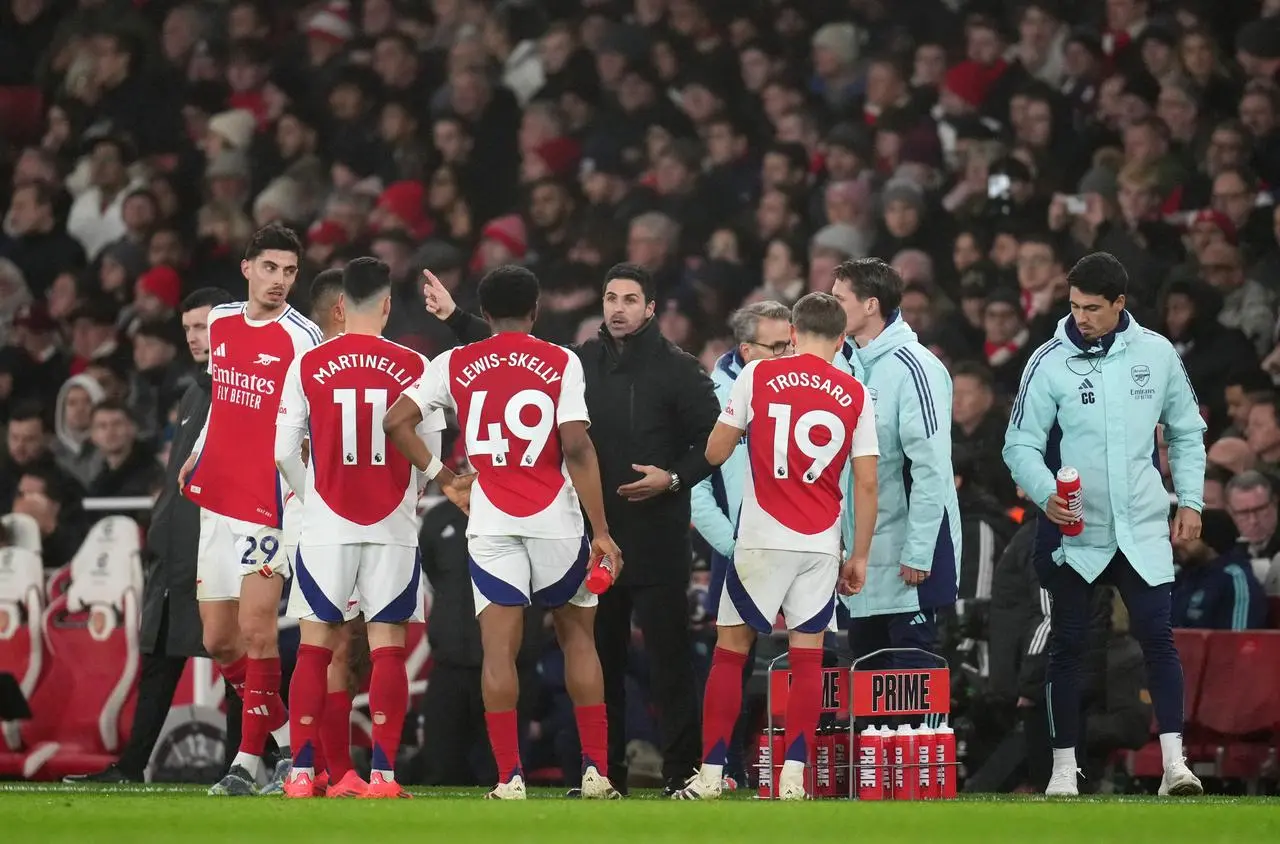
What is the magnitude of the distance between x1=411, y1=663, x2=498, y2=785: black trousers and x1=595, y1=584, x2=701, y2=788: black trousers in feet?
6.35

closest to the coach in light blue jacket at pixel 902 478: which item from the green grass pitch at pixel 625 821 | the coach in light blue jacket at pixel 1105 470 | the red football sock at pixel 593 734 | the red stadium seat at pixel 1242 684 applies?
the coach in light blue jacket at pixel 1105 470

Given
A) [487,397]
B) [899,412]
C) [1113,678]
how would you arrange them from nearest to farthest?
[487,397]
[899,412]
[1113,678]

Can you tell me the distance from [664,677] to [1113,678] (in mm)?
2438

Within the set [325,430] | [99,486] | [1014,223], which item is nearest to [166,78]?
[99,486]

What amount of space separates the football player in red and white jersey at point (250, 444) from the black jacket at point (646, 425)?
77 centimetres

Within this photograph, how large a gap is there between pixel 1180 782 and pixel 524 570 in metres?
2.81

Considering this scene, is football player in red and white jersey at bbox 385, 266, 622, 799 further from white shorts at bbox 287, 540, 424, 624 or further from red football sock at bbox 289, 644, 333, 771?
red football sock at bbox 289, 644, 333, 771

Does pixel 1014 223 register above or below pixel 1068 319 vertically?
above

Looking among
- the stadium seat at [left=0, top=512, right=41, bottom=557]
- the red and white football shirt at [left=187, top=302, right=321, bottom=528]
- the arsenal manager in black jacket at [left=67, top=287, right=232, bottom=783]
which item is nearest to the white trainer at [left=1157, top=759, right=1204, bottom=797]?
the red and white football shirt at [left=187, top=302, right=321, bottom=528]

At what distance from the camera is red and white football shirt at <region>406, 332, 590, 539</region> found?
7.48 meters

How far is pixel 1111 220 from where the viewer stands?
42.1ft

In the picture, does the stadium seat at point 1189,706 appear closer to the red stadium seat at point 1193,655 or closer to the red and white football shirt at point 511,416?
the red stadium seat at point 1193,655

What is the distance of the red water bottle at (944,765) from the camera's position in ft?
25.5

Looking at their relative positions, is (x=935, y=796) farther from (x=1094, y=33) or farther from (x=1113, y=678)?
(x=1094, y=33)
